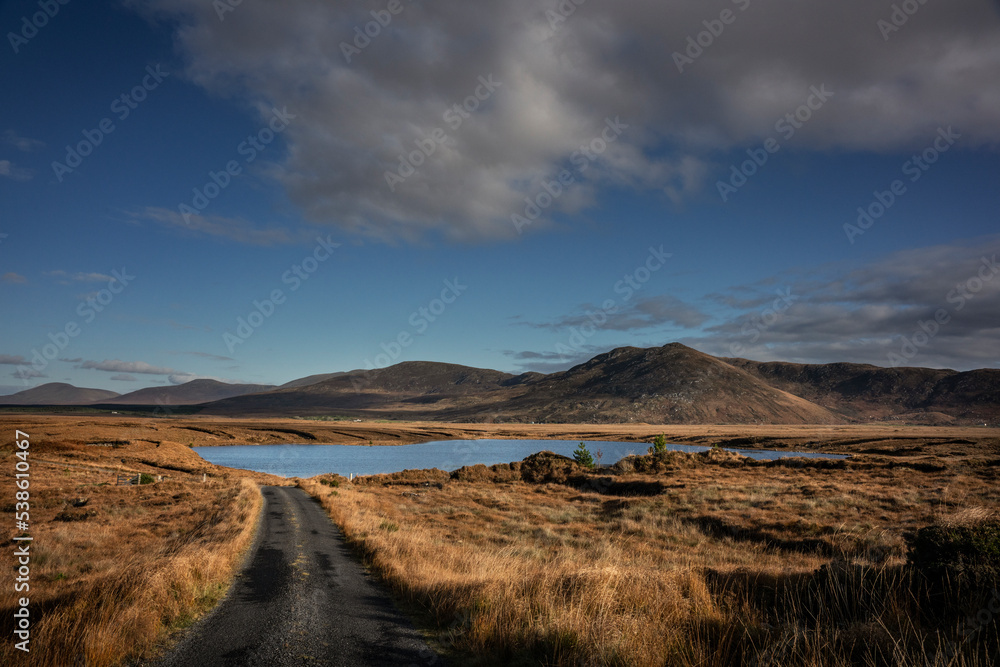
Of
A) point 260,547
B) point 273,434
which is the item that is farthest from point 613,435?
point 260,547

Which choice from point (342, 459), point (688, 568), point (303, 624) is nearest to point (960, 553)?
point (688, 568)

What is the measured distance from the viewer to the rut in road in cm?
699

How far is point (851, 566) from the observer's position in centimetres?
823

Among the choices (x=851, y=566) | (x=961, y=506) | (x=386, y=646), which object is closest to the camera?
(x=386, y=646)

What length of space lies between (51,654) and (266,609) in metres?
3.33

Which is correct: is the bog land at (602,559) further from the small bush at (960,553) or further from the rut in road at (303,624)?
the rut in road at (303,624)

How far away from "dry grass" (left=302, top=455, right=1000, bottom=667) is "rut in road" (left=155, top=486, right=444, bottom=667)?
72cm

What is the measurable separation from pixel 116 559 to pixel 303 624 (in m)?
13.5

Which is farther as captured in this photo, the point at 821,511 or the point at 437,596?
the point at 821,511

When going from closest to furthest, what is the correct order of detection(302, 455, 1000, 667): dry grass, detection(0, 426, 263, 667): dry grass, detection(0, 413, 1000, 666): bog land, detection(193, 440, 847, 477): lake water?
detection(302, 455, 1000, 667): dry grass, detection(0, 413, 1000, 666): bog land, detection(0, 426, 263, 667): dry grass, detection(193, 440, 847, 477): lake water

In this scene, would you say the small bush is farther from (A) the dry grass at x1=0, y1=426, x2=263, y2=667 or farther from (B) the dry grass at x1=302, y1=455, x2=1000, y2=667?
(A) the dry grass at x1=0, y1=426, x2=263, y2=667

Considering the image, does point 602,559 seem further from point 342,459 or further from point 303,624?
point 342,459

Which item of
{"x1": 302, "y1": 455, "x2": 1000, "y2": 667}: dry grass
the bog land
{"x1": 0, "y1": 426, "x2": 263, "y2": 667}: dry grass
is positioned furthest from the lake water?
{"x1": 302, "y1": 455, "x2": 1000, "y2": 667}: dry grass

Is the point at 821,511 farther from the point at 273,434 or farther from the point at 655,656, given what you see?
the point at 273,434
